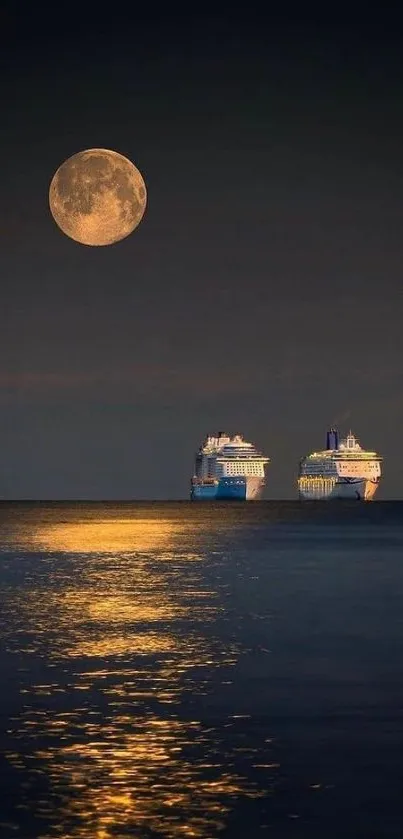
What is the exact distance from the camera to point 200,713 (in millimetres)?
23016

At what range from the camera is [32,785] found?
1714 cm

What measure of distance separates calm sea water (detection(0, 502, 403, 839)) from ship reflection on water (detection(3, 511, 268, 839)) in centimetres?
4

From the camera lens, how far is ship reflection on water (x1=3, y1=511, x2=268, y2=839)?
15.8 metres

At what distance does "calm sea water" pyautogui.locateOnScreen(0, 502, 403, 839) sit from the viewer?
15.8m

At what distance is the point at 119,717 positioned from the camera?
2234cm

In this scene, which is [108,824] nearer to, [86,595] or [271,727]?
[271,727]

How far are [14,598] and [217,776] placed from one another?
3492cm

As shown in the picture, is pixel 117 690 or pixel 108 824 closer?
pixel 108 824

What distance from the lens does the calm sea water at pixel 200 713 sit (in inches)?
623

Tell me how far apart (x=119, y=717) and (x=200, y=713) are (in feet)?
4.53

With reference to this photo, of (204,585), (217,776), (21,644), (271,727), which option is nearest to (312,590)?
(204,585)

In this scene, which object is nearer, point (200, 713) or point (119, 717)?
point (119, 717)

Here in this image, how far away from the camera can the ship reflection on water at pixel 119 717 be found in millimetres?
15773

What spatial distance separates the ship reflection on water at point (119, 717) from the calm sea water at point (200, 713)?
1.5 inches
